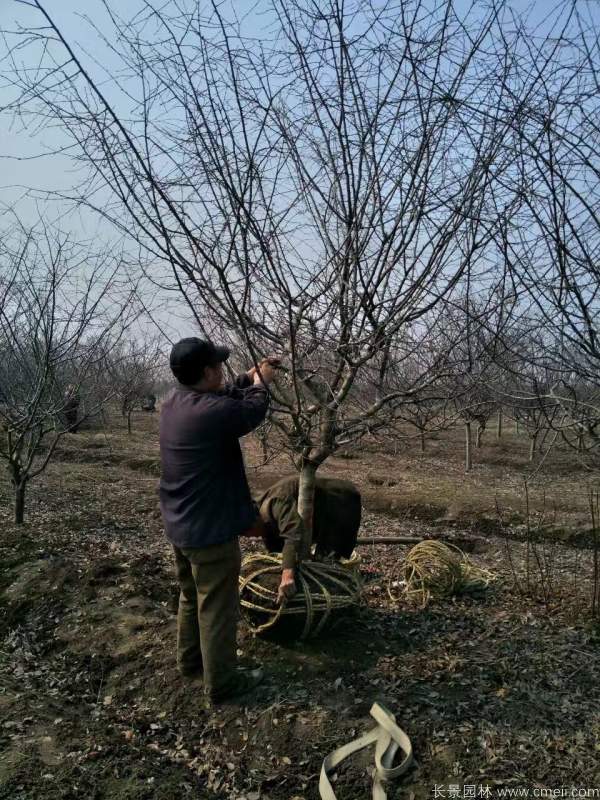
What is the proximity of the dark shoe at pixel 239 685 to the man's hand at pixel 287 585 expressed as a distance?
42 cm

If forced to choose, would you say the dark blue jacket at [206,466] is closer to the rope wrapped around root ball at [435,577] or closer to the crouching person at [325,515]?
the crouching person at [325,515]

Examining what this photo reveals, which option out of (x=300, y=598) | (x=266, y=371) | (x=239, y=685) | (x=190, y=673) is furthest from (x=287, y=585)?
(x=266, y=371)

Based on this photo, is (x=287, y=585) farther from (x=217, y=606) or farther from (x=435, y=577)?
(x=435, y=577)

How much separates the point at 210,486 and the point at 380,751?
1.41 metres

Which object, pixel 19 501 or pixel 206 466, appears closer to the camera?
pixel 206 466

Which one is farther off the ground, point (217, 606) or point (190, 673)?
point (217, 606)

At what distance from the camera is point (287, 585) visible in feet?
10.4

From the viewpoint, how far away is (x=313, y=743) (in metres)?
2.65

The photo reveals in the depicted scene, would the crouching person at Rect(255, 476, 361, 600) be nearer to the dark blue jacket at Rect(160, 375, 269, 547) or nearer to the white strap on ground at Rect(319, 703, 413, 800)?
the dark blue jacket at Rect(160, 375, 269, 547)

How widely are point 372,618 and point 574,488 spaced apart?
394 inches

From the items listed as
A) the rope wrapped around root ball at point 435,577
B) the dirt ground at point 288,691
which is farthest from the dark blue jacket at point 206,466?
the rope wrapped around root ball at point 435,577

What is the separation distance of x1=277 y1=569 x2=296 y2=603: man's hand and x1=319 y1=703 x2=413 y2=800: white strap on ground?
0.74 meters

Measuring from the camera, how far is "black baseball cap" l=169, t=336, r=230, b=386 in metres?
2.79

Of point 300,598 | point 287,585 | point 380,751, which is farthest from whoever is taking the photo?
point 300,598
